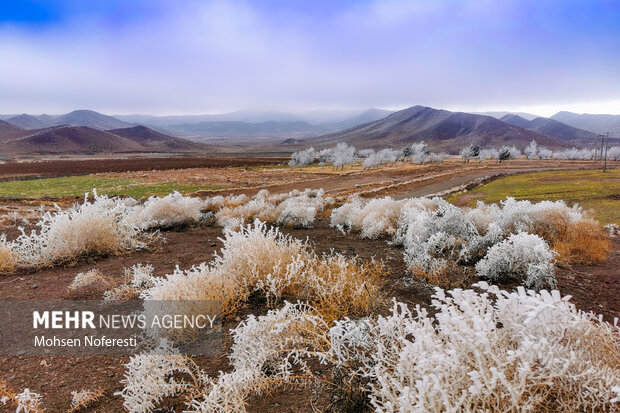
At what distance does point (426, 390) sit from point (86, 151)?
174525 mm

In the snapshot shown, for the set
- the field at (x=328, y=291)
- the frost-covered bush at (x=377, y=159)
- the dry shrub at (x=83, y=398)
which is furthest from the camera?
the frost-covered bush at (x=377, y=159)

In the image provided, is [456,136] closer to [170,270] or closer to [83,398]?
[170,270]

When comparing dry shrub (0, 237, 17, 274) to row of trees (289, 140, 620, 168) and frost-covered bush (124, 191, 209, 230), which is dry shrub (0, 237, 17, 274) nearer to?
frost-covered bush (124, 191, 209, 230)

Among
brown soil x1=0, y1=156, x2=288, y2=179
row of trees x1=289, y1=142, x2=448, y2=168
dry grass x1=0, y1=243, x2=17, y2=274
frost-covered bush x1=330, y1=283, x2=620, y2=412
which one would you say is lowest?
dry grass x1=0, y1=243, x2=17, y2=274

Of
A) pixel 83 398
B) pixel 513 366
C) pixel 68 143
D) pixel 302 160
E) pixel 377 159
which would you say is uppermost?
pixel 68 143

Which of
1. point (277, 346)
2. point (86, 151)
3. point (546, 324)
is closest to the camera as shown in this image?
point (546, 324)

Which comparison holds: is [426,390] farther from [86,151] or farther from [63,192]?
[86,151]

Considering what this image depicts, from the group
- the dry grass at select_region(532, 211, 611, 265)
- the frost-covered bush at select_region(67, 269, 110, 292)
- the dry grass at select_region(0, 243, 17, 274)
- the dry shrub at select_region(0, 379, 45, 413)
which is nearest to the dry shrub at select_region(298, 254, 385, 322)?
the dry shrub at select_region(0, 379, 45, 413)

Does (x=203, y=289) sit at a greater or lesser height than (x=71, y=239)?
lesser

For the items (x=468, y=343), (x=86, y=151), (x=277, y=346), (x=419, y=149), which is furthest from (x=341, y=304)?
(x=86, y=151)

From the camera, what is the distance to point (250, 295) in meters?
5.29

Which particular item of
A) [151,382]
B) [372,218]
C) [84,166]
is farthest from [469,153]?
[151,382]

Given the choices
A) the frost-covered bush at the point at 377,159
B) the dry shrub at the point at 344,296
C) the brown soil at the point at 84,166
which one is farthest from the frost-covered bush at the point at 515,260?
the brown soil at the point at 84,166

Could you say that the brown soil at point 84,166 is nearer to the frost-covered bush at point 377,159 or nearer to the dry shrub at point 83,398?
the frost-covered bush at point 377,159
